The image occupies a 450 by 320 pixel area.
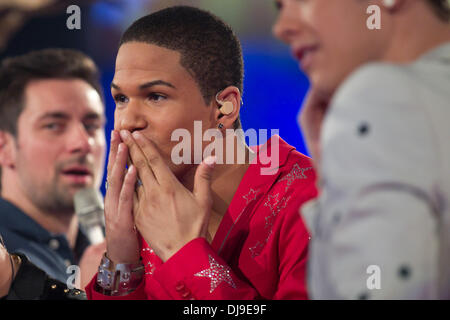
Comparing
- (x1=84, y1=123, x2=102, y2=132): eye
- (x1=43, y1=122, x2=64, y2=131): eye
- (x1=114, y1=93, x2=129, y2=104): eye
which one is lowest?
(x1=114, y1=93, x2=129, y2=104): eye

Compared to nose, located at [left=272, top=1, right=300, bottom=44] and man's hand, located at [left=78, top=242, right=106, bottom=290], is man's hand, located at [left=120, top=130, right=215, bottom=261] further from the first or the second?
man's hand, located at [left=78, top=242, right=106, bottom=290]

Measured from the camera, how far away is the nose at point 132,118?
1596 mm

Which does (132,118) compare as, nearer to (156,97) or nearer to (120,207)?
(156,97)

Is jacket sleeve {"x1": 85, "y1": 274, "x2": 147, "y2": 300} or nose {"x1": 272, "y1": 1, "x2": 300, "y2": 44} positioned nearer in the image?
nose {"x1": 272, "y1": 1, "x2": 300, "y2": 44}

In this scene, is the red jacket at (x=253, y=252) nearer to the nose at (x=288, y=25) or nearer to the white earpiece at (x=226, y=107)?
the white earpiece at (x=226, y=107)

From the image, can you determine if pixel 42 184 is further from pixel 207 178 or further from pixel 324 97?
pixel 324 97

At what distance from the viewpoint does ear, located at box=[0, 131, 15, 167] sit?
2658mm

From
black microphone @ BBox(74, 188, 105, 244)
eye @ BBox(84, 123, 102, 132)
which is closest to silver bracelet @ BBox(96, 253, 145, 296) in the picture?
black microphone @ BBox(74, 188, 105, 244)

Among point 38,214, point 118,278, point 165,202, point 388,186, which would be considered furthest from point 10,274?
point 388,186

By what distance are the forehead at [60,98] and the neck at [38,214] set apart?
35cm

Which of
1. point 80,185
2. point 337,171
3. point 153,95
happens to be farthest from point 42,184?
point 337,171

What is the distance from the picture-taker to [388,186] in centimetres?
80

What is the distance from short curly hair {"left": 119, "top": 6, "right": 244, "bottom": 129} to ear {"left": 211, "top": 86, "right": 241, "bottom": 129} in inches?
0.9

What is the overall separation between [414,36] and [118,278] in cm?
103
